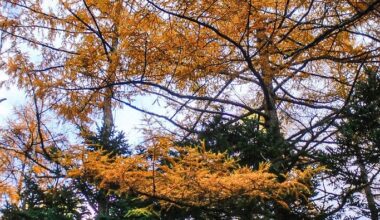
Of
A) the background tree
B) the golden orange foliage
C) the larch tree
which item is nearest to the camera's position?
the golden orange foliage

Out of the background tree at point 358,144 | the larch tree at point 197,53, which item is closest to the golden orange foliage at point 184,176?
the larch tree at point 197,53

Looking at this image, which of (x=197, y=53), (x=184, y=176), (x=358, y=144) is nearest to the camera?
(x=184, y=176)

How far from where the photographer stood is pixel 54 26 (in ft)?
17.7

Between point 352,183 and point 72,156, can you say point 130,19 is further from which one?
point 352,183

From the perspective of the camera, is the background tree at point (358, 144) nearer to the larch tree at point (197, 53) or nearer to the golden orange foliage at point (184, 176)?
the larch tree at point (197, 53)

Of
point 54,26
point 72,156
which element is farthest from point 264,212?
point 54,26

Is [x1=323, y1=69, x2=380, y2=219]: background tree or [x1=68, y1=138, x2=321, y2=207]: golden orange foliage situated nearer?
[x1=68, y1=138, x2=321, y2=207]: golden orange foliage

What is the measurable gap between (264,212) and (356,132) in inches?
47.2

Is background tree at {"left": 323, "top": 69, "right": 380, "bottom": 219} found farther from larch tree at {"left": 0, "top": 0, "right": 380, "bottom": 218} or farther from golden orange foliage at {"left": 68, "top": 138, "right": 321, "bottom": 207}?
golden orange foliage at {"left": 68, "top": 138, "right": 321, "bottom": 207}

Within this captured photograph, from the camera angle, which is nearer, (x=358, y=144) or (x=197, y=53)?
(x=358, y=144)

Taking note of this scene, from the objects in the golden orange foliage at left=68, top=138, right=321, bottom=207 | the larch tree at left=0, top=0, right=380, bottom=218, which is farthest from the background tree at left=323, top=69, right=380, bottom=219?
the golden orange foliage at left=68, top=138, right=321, bottom=207

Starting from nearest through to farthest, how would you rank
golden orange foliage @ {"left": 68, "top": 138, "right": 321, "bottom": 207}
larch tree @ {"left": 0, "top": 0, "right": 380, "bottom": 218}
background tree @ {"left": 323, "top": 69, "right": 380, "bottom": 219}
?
golden orange foliage @ {"left": 68, "top": 138, "right": 321, "bottom": 207}
larch tree @ {"left": 0, "top": 0, "right": 380, "bottom": 218}
background tree @ {"left": 323, "top": 69, "right": 380, "bottom": 219}

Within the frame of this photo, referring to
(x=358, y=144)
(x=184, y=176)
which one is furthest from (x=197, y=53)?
(x=358, y=144)

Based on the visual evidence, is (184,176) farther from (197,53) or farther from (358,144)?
(358,144)
